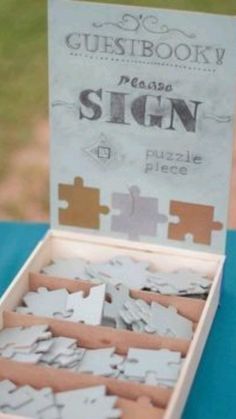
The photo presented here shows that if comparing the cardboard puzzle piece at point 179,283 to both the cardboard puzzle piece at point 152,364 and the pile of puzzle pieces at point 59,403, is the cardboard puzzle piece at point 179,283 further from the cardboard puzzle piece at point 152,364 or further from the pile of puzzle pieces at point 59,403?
the pile of puzzle pieces at point 59,403

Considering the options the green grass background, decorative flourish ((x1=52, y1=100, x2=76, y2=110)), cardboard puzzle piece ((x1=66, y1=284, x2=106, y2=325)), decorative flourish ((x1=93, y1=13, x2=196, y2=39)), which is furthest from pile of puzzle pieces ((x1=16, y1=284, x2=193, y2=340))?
the green grass background

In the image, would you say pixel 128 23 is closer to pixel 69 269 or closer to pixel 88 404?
pixel 69 269

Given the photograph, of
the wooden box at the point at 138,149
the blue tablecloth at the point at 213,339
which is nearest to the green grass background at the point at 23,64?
the blue tablecloth at the point at 213,339

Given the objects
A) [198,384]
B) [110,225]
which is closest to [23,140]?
[110,225]

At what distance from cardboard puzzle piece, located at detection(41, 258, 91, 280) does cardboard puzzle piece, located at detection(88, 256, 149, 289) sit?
0.5 inches

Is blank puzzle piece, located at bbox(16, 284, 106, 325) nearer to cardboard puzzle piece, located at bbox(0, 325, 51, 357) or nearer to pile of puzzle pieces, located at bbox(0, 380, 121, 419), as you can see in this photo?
cardboard puzzle piece, located at bbox(0, 325, 51, 357)

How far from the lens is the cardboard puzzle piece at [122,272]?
57.1 inches

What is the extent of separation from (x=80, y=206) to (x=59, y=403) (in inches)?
16.8

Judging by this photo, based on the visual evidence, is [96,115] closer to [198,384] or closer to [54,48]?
[54,48]

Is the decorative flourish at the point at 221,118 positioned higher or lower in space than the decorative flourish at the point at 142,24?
lower

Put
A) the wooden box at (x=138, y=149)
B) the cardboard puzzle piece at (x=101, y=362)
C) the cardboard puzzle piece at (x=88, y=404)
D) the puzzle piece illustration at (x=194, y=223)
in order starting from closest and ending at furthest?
the cardboard puzzle piece at (x=88, y=404) → the cardboard puzzle piece at (x=101, y=362) → the wooden box at (x=138, y=149) → the puzzle piece illustration at (x=194, y=223)

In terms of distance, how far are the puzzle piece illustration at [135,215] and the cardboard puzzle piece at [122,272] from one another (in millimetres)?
52

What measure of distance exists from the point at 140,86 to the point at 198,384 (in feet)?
1.47

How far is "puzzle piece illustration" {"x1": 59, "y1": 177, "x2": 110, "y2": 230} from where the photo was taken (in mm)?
1521
